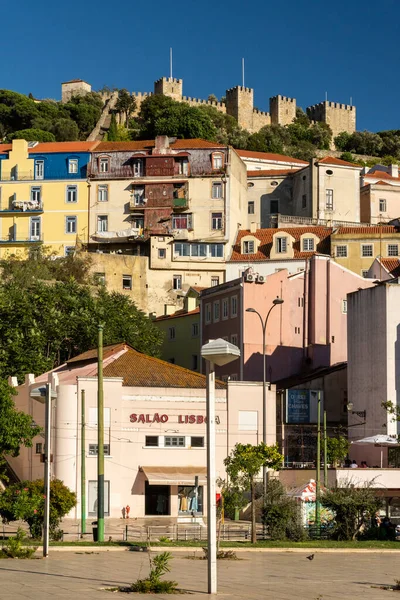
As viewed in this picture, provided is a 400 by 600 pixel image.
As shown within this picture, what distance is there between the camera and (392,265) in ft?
273

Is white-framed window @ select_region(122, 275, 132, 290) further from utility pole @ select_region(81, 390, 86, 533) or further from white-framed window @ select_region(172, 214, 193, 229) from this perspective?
utility pole @ select_region(81, 390, 86, 533)

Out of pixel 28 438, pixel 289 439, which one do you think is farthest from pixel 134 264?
pixel 28 438

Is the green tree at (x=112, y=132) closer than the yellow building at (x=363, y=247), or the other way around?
the yellow building at (x=363, y=247)

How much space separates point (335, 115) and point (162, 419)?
375 feet

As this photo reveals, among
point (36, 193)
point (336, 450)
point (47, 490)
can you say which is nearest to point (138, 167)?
point (36, 193)

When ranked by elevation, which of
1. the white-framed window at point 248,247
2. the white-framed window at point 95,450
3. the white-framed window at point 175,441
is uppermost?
the white-framed window at point 248,247

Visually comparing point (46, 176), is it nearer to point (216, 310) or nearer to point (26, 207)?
point (26, 207)

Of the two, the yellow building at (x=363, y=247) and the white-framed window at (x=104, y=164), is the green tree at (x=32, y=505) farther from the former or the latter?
the white-framed window at (x=104, y=164)

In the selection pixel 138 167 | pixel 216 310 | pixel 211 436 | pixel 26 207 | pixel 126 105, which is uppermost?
pixel 126 105

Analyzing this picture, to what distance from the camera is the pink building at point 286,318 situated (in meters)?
72.4

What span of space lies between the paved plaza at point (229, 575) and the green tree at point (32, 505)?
3402 mm

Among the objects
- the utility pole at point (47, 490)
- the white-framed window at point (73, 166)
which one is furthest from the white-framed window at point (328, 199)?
the utility pole at point (47, 490)

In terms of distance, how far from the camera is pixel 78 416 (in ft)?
176

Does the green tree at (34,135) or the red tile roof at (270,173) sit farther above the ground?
the green tree at (34,135)
